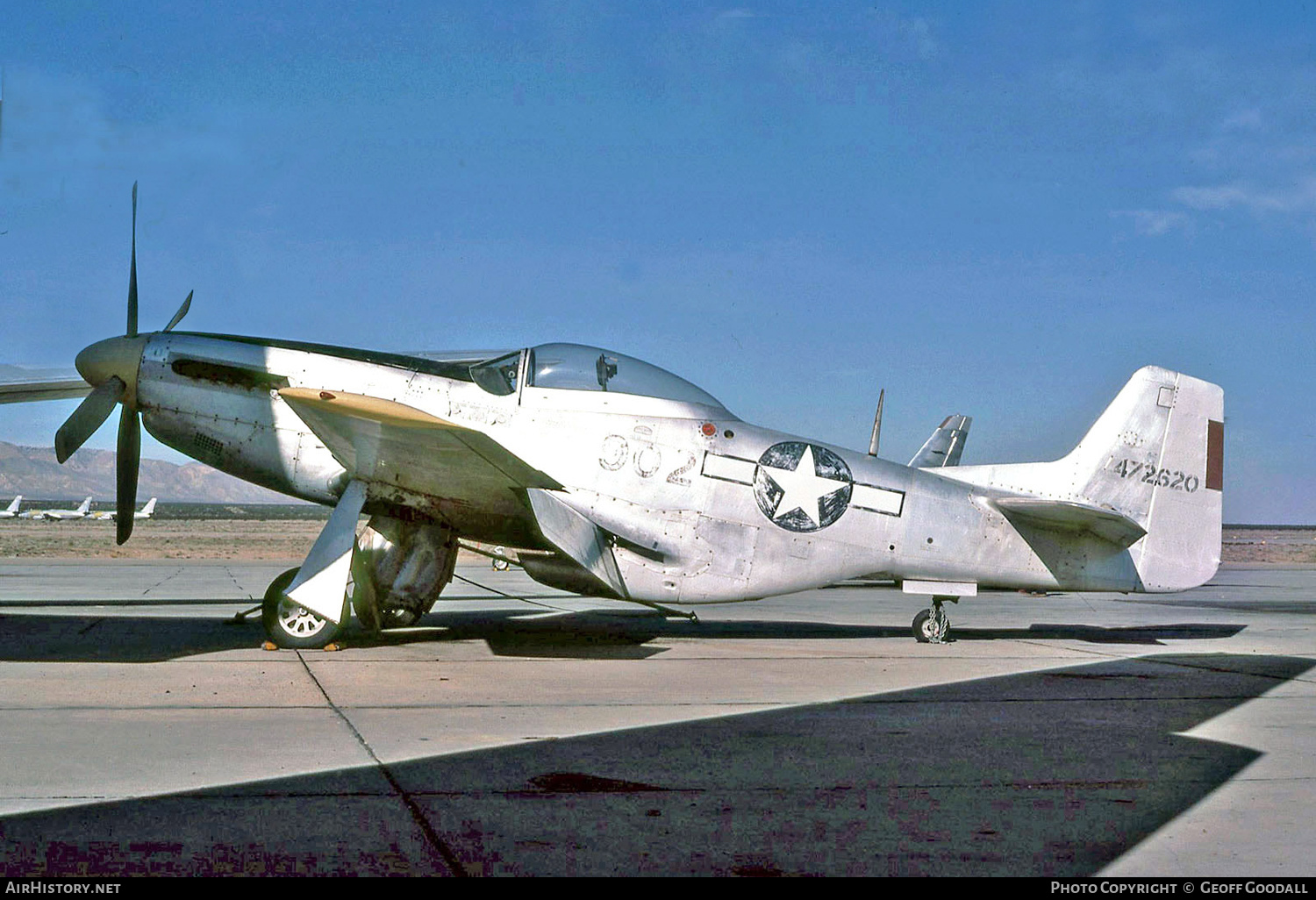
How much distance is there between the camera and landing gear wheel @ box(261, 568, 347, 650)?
10.3 m

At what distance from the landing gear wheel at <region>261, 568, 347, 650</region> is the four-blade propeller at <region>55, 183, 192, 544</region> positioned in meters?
1.68

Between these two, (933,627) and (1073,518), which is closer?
(1073,518)

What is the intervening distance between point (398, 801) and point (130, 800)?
3.55ft

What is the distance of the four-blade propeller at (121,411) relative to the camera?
1049 cm

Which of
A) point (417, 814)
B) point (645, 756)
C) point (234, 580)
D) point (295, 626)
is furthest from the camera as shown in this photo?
point (234, 580)

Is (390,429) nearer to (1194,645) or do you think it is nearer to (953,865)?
(953,865)

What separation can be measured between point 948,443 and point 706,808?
2530cm

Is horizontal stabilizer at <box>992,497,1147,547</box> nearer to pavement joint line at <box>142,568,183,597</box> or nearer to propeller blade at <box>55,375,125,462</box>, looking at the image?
propeller blade at <box>55,375,125,462</box>

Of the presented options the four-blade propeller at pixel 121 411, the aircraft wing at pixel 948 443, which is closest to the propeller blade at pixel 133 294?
the four-blade propeller at pixel 121 411

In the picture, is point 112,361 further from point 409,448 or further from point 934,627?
→ point 934,627

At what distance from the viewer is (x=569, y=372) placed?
11.0m

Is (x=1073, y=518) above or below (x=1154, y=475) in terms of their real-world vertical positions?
below

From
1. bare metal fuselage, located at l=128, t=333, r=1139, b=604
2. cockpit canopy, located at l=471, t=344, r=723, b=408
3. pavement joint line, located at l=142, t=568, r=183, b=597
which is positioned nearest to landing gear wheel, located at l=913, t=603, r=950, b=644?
bare metal fuselage, located at l=128, t=333, r=1139, b=604

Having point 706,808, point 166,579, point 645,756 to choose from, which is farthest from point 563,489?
point 166,579
